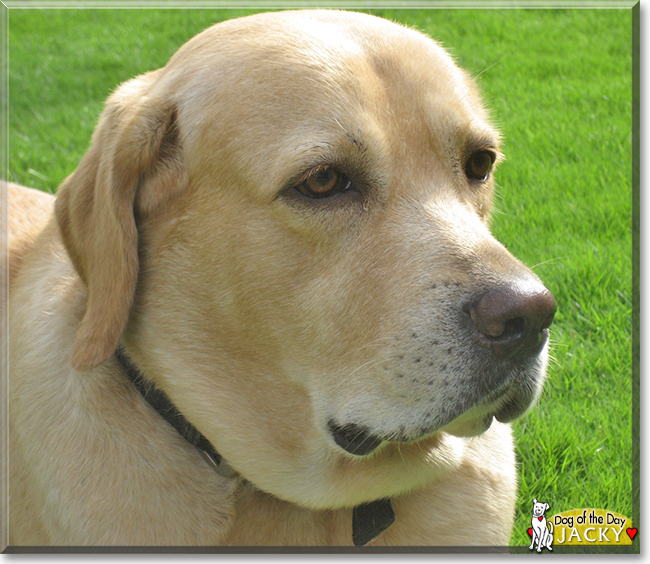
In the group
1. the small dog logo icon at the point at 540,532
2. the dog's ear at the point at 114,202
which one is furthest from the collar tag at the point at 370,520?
the dog's ear at the point at 114,202

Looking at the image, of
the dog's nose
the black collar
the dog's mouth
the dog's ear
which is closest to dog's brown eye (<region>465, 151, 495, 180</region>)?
A: the dog's nose

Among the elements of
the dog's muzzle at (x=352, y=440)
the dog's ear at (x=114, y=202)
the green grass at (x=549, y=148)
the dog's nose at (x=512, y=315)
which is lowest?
the green grass at (x=549, y=148)

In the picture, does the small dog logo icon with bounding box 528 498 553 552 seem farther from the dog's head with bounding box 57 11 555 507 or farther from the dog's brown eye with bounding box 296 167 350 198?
the dog's brown eye with bounding box 296 167 350 198

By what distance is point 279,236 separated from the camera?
273 centimetres

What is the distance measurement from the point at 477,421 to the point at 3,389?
7.24ft

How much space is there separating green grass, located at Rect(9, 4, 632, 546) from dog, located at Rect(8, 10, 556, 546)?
1.09m

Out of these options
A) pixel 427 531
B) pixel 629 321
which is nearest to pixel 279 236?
pixel 427 531

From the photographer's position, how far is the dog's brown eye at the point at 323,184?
2695mm

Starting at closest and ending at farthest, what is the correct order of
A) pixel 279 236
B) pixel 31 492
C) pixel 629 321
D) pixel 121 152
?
pixel 279 236 → pixel 121 152 → pixel 31 492 → pixel 629 321

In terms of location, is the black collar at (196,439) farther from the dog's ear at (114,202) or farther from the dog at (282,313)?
the dog's ear at (114,202)

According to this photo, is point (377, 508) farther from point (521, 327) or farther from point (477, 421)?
point (521, 327)

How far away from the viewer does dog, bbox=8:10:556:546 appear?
2613mm

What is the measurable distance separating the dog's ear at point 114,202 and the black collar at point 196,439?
0.91ft

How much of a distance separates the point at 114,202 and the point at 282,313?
81 centimetres
